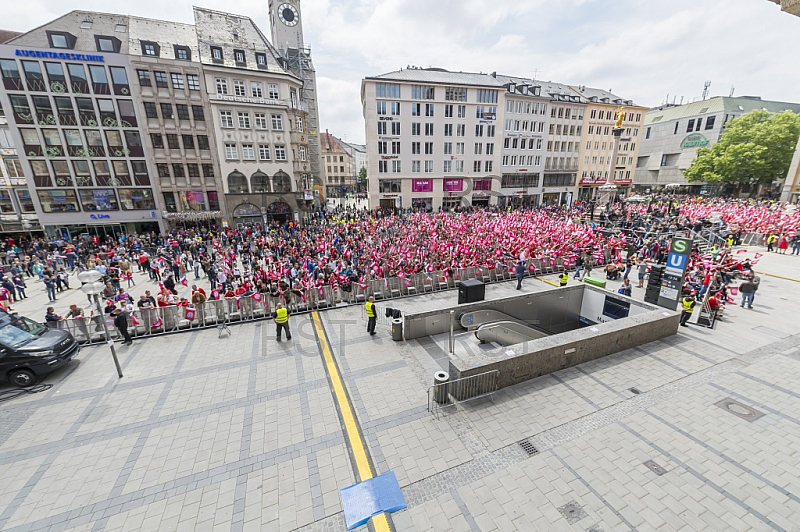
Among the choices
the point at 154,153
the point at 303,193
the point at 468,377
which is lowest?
the point at 468,377

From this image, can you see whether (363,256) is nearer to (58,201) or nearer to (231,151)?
(231,151)

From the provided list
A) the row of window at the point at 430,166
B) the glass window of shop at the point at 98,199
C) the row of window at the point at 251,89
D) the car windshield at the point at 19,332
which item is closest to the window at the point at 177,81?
the row of window at the point at 251,89

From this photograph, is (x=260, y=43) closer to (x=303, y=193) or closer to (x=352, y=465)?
(x=303, y=193)

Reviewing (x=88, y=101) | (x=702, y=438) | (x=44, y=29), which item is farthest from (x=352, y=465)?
(x=44, y=29)

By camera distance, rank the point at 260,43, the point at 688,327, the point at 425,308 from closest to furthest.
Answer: the point at 688,327 < the point at 425,308 < the point at 260,43

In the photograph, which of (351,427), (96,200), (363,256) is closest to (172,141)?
(96,200)

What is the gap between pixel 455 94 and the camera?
146ft

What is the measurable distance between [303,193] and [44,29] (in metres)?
25.4

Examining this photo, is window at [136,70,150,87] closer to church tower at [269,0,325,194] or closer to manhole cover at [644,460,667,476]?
church tower at [269,0,325,194]

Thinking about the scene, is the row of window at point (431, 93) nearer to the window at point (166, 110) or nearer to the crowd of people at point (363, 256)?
the crowd of people at point (363, 256)

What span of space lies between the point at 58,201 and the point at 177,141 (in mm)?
12234

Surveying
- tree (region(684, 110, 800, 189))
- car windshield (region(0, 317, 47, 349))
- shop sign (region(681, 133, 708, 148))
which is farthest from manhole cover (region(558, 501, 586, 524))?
shop sign (region(681, 133, 708, 148))

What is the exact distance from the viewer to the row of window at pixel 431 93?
41375 mm

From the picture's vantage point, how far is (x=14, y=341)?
364 inches
